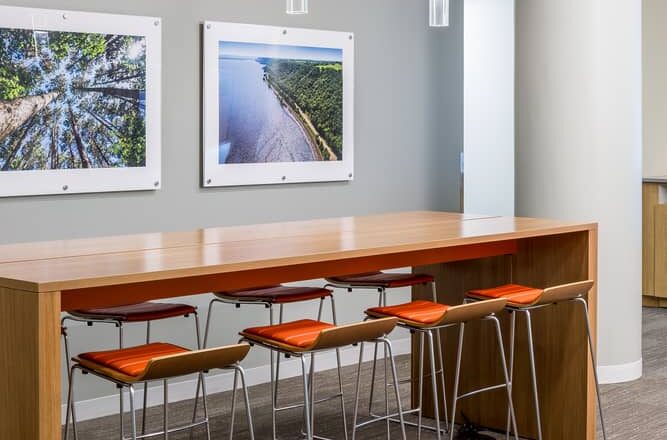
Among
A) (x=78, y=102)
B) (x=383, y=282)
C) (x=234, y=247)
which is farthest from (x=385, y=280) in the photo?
(x=78, y=102)

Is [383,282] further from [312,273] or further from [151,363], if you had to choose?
[151,363]

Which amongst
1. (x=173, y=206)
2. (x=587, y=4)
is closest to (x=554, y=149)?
(x=587, y=4)

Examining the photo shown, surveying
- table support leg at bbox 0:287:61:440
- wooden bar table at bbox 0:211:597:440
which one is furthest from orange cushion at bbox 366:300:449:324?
table support leg at bbox 0:287:61:440

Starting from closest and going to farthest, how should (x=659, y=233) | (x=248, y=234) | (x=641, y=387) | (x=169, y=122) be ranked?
(x=248, y=234) → (x=169, y=122) → (x=641, y=387) → (x=659, y=233)

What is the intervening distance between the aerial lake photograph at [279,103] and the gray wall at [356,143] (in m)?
0.16

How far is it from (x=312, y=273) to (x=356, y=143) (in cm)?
238

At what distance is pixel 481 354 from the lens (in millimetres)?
4984

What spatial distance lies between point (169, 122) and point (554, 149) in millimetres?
2061

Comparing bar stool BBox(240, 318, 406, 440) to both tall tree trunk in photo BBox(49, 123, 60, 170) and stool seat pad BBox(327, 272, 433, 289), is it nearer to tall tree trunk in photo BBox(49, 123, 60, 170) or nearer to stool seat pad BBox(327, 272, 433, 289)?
stool seat pad BBox(327, 272, 433, 289)

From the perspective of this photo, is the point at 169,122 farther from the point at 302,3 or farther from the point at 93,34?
the point at 302,3

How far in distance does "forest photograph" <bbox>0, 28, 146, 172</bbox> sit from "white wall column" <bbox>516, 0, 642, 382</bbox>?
2.11m

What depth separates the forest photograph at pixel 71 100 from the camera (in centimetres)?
476

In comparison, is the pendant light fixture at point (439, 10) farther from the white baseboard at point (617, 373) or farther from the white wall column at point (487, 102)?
the white wall column at point (487, 102)

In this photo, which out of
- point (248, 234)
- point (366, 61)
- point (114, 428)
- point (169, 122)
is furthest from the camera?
point (366, 61)
